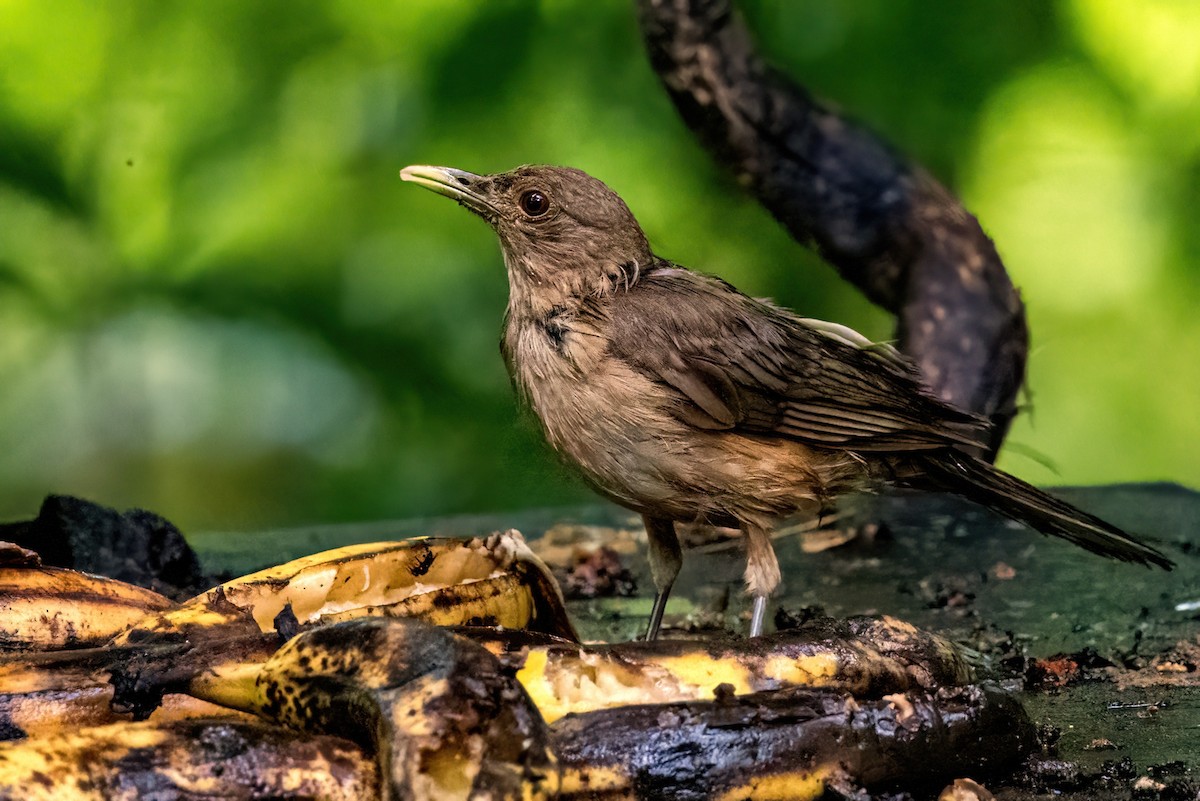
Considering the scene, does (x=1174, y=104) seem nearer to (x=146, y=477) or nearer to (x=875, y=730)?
(x=875, y=730)

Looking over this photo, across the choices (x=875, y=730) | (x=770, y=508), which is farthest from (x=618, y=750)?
(x=770, y=508)

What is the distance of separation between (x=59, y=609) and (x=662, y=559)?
1.68 metres

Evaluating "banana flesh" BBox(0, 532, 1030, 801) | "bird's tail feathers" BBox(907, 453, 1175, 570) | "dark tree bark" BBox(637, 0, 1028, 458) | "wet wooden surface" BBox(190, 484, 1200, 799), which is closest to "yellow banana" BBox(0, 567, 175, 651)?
"banana flesh" BBox(0, 532, 1030, 801)

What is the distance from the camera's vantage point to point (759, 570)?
3410mm

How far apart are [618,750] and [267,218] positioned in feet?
14.4

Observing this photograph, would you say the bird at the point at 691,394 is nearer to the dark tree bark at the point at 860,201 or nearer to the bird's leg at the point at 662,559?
the bird's leg at the point at 662,559

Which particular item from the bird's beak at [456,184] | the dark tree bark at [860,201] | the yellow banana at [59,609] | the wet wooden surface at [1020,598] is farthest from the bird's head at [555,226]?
the dark tree bark at [860,201]

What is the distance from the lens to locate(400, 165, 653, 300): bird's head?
134 inches

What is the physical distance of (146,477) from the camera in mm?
5887

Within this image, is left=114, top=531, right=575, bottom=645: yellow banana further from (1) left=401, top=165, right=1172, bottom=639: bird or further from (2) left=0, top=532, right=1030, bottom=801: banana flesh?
(1) left=401, top=165, right=1172, bottom=639: bird

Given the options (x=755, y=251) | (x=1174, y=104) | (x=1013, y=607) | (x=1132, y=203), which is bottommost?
(x=1013, y=607)

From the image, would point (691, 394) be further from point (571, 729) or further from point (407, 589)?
point (571, 729)

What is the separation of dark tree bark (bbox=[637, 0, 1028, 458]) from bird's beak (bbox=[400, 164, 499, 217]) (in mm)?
2106

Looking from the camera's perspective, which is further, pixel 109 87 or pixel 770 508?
pixel 109 87
